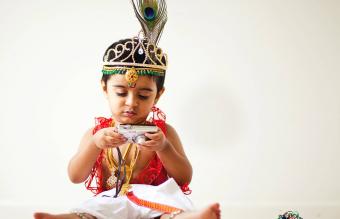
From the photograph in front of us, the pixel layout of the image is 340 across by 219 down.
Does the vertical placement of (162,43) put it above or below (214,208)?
above

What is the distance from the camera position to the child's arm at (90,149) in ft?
3.41

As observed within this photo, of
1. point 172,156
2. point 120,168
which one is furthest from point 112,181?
point 172,156

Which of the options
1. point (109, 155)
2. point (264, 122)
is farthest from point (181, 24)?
point (109, 155)

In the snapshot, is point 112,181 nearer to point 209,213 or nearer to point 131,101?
point 131,101

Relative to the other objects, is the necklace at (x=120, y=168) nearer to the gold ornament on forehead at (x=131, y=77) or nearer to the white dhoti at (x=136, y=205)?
the white dhoti at (x=136, y=205)

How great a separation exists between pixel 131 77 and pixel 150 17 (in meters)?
0.24

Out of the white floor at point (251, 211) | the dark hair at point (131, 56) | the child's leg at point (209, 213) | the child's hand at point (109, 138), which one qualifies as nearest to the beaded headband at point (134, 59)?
the dark hair at point (131, 56)

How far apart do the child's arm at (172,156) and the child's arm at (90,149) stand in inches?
3.0

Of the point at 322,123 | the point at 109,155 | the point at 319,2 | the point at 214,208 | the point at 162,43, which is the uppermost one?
the point at 319,2

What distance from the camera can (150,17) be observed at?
1218 mm

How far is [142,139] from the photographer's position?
40.9 inches

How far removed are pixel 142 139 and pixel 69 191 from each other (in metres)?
0.91

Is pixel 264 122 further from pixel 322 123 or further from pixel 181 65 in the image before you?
pixel 181 65

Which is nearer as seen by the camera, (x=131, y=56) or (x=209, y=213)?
(x=209, y=213)
